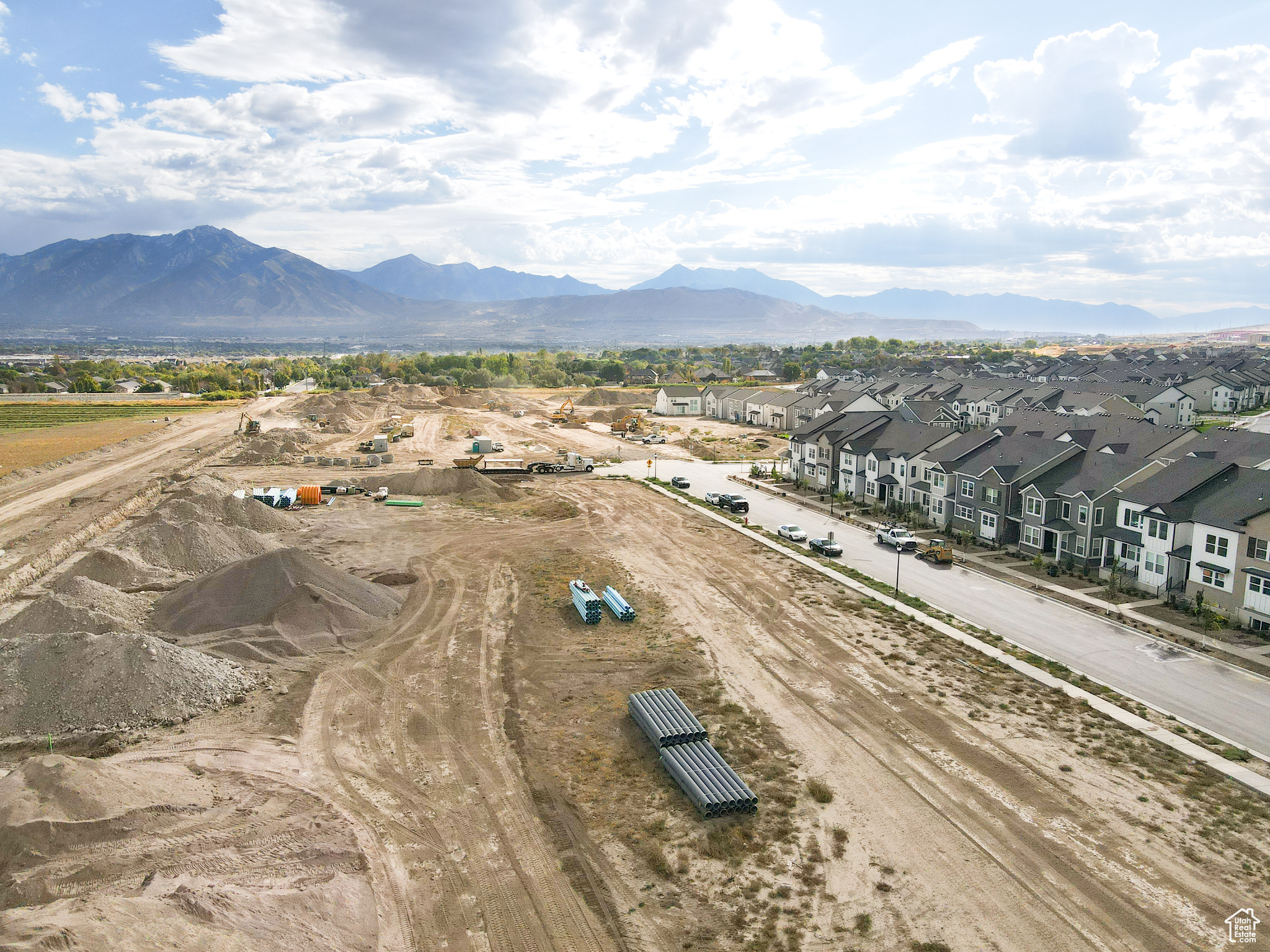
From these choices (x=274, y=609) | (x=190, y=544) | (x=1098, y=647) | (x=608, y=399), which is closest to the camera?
(x=1098, y=647)

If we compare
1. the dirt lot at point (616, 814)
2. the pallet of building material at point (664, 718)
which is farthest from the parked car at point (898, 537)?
the pallet of building material at point (664, 718)

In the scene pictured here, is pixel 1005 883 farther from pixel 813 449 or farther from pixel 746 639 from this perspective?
pixel 813 449

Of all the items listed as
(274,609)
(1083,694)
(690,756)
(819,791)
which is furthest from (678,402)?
(819,791)

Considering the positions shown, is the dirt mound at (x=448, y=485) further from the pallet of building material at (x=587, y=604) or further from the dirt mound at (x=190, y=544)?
the pallet of building material at (x=587, y=604)

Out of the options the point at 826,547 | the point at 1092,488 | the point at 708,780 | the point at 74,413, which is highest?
the point at 1092,488

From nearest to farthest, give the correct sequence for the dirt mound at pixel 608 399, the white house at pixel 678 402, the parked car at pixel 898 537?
the parked car at pixel 898 537, the white house at pixel 678 402, the dirt mound at pixel 608 399

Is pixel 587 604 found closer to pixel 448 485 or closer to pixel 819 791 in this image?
pixel 819 791

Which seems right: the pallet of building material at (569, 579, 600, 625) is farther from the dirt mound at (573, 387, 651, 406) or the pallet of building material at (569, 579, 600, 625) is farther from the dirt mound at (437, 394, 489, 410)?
the dirt mound at (437, 394, 489, 410)
